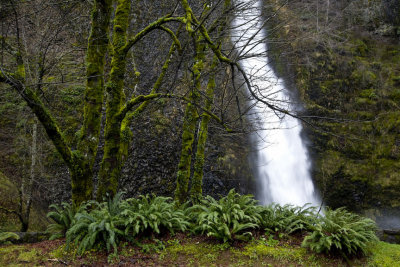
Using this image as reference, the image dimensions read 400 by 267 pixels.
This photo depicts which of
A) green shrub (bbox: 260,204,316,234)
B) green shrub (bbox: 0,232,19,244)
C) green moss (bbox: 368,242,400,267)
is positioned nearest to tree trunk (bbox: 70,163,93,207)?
green shrub (bbox: 0,232,19,244)

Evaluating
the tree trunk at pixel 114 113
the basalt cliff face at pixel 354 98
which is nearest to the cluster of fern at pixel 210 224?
the tree trunk at pixel 114 113

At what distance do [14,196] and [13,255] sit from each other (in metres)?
6.30

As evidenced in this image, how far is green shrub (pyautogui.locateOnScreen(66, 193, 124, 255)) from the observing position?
520 cm

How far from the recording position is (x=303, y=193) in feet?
45.4

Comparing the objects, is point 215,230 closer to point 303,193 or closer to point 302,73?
point 303,193

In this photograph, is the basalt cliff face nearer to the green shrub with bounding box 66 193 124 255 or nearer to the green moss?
the green moss

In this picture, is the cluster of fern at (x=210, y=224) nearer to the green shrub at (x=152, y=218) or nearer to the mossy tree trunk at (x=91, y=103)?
the green shrub at (x=152, y=218)

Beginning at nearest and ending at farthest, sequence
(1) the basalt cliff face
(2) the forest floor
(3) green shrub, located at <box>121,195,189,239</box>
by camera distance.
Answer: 1. (2) the forest floor
2. (3) green shrub, located at <box>121,195,189,239</box>
3. (1) the basalt cliff face

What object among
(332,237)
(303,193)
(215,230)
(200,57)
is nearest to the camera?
(332,237)

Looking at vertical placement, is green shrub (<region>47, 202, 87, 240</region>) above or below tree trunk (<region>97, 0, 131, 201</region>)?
below

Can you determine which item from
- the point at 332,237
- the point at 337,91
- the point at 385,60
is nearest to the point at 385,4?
the point at 385,60

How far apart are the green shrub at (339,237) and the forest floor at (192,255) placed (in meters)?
0.17

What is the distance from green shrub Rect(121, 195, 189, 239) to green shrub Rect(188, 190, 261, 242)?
462 mm

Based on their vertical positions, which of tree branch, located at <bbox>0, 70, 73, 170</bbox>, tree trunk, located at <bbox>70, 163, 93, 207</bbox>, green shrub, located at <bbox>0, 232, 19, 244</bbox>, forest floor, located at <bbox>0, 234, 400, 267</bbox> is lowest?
forest floor, located at <bbox>0, 234, 400, 267</bbox>
